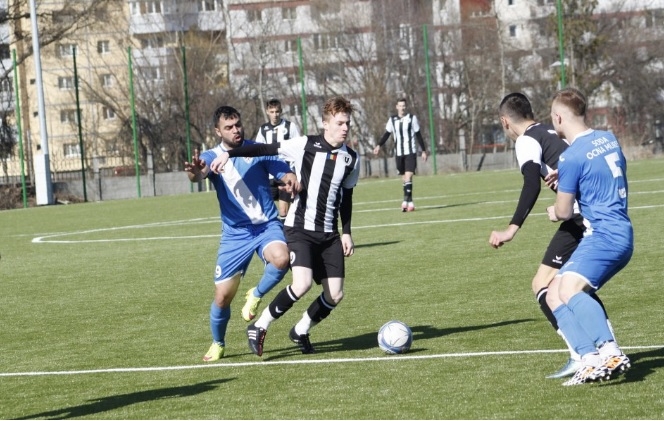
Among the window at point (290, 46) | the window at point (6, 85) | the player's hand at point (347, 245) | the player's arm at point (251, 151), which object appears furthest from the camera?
the window at point (290, 46)

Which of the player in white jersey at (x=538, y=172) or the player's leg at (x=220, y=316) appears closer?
the player in white jersey at (x=538, y=172)

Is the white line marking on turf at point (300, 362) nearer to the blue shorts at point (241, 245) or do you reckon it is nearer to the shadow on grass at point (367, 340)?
the shadow on grass at point (367, 340)

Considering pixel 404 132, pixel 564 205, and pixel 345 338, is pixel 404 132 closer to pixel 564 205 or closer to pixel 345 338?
pixel 345 338

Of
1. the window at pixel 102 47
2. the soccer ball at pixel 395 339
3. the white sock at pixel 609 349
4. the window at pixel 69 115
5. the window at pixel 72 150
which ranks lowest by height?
the soccer ball at pixel 395 339

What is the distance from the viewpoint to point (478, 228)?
1842 centimetres

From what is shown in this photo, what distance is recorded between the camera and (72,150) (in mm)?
43250

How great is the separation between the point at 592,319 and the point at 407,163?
17154 millimetres

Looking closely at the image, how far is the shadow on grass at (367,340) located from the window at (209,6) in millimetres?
65984

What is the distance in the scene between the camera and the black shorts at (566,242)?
7703 millimetres

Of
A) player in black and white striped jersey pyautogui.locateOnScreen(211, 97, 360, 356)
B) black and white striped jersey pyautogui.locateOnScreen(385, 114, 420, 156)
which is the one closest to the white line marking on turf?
player in black and white striped jersey pyautogui.locateOnScreen(211, 97, 360, 356)

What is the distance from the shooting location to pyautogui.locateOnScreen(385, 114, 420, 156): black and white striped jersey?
24219 mm

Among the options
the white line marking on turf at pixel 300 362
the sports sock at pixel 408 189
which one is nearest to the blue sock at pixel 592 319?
the white line marking on turf at pixel 300 362

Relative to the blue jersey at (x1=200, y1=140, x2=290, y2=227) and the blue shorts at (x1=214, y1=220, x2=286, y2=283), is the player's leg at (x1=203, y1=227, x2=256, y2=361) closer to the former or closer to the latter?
the blue shorts at (x1=214, y1=220, x2=286, y2=283)

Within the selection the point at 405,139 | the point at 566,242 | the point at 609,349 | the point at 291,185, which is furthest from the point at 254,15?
the point at 609,349
